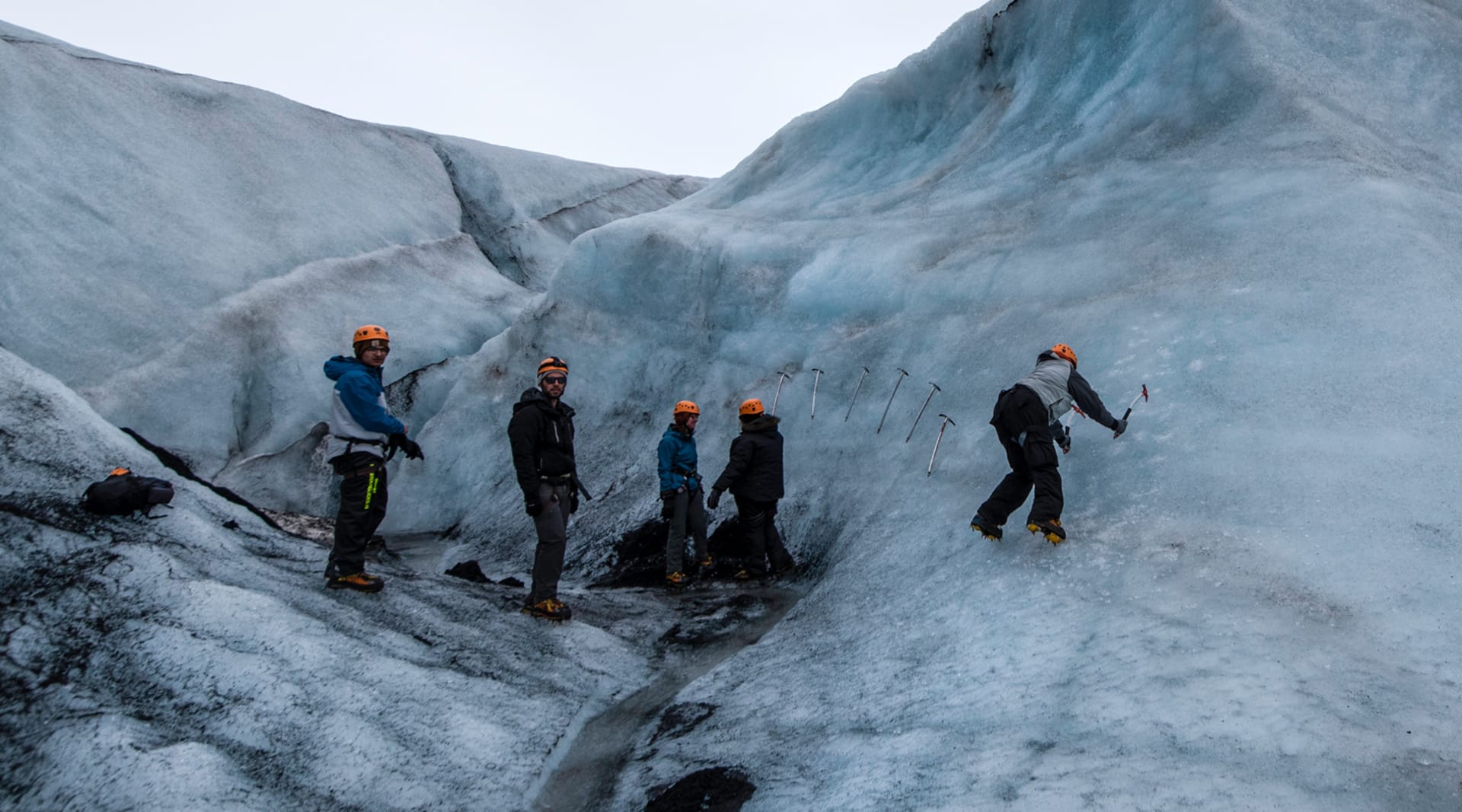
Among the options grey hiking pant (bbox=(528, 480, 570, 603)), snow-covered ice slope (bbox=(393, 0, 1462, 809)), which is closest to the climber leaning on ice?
snow-covered ice slope (bbox=(393, 0, 1462, 809))

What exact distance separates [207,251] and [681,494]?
31.0 ft

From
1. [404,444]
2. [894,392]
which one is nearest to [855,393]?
[894,392]

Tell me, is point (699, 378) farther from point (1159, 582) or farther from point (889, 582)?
point (1159, 582)

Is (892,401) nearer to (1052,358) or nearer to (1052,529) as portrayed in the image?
(1052,358)

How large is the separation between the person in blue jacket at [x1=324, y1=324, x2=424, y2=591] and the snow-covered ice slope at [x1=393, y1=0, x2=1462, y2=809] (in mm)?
2537

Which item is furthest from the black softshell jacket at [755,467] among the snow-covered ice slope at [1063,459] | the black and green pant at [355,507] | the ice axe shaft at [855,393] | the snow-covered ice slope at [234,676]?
the black and green pant at [355,507]

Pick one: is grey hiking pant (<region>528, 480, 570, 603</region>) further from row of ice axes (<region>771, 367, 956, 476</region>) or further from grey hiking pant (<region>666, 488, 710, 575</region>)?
row of ice axes (<region>771, 367, 956, 476</region>)

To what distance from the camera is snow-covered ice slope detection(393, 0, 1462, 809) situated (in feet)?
14.8

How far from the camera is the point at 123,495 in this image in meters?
6.68

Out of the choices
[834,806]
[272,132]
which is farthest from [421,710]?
[272,132]

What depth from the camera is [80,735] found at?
4.04m

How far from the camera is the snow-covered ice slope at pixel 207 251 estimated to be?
44.2ft

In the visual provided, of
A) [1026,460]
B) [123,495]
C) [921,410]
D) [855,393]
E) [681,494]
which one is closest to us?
[1026,460]

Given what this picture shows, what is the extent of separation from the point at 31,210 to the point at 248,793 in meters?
12.7
